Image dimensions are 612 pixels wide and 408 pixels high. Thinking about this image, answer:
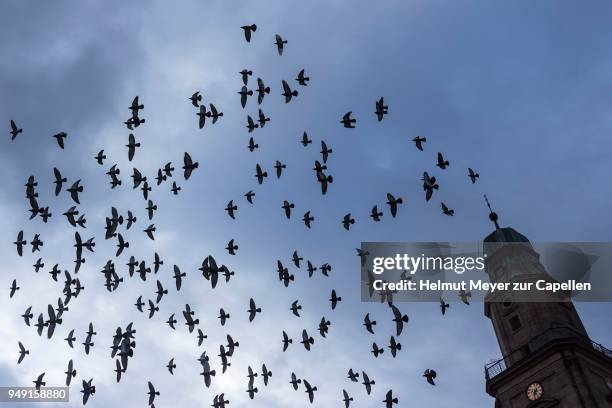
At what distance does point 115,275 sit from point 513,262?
44664mm

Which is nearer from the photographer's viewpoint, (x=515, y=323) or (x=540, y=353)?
(x=540, y=353)

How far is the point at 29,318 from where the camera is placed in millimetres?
44344

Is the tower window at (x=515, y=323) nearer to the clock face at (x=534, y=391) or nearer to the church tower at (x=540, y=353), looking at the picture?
the church tower at (x=540, y=353)

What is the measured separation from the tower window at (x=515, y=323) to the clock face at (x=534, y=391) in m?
7.99

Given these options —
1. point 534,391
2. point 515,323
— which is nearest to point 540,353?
point 534,391

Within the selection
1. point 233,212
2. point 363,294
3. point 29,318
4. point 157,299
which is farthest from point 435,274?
point 29,318

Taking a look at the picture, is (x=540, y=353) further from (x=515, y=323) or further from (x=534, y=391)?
(x=515, y=323)

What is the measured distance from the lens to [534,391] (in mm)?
54625

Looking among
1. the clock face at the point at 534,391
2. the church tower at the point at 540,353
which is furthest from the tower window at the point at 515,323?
the clock face at the point at 534,391

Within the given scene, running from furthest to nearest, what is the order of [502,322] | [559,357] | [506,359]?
1. [502,322]
2. [506,359]
3. [559,357]

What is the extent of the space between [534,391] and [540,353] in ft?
10.8

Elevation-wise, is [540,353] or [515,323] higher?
[515,323]

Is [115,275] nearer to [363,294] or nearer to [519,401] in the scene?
[363,294]

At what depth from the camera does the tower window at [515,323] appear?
204ft
